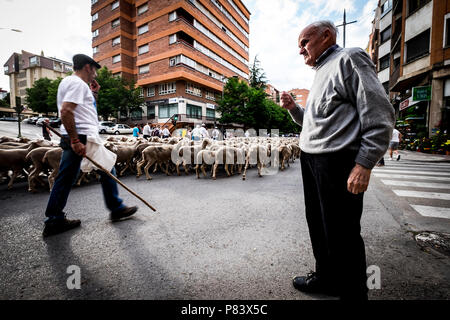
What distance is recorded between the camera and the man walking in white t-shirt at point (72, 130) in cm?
271

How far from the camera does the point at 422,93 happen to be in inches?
616

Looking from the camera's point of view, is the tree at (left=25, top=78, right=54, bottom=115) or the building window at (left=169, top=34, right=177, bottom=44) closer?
the building window at (left=169, top=34, right=177, bottom=44)

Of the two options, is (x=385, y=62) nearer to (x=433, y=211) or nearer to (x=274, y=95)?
(x=433, y=211)

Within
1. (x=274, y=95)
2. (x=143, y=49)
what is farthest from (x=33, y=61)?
(x=274, y=95)

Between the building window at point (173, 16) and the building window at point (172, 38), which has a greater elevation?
the building window at point (173, 16)

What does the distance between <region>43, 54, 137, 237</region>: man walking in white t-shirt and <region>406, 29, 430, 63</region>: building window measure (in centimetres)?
2312

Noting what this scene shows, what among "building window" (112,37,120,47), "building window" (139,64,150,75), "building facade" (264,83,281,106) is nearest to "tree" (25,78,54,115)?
"building window" (112,37,120,47)

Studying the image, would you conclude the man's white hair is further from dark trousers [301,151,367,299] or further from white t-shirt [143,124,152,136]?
white t-shirt [143,124,152,136]

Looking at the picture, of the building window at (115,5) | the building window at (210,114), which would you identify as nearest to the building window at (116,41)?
the building window at (115,5)

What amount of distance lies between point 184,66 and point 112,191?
114 feet

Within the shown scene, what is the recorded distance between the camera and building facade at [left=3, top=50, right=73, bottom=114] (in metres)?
66.9

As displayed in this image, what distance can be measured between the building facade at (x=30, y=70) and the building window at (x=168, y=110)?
161ft

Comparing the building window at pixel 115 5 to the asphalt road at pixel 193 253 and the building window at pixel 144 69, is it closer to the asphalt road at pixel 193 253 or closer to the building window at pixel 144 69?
the building window at pixel 144 69
